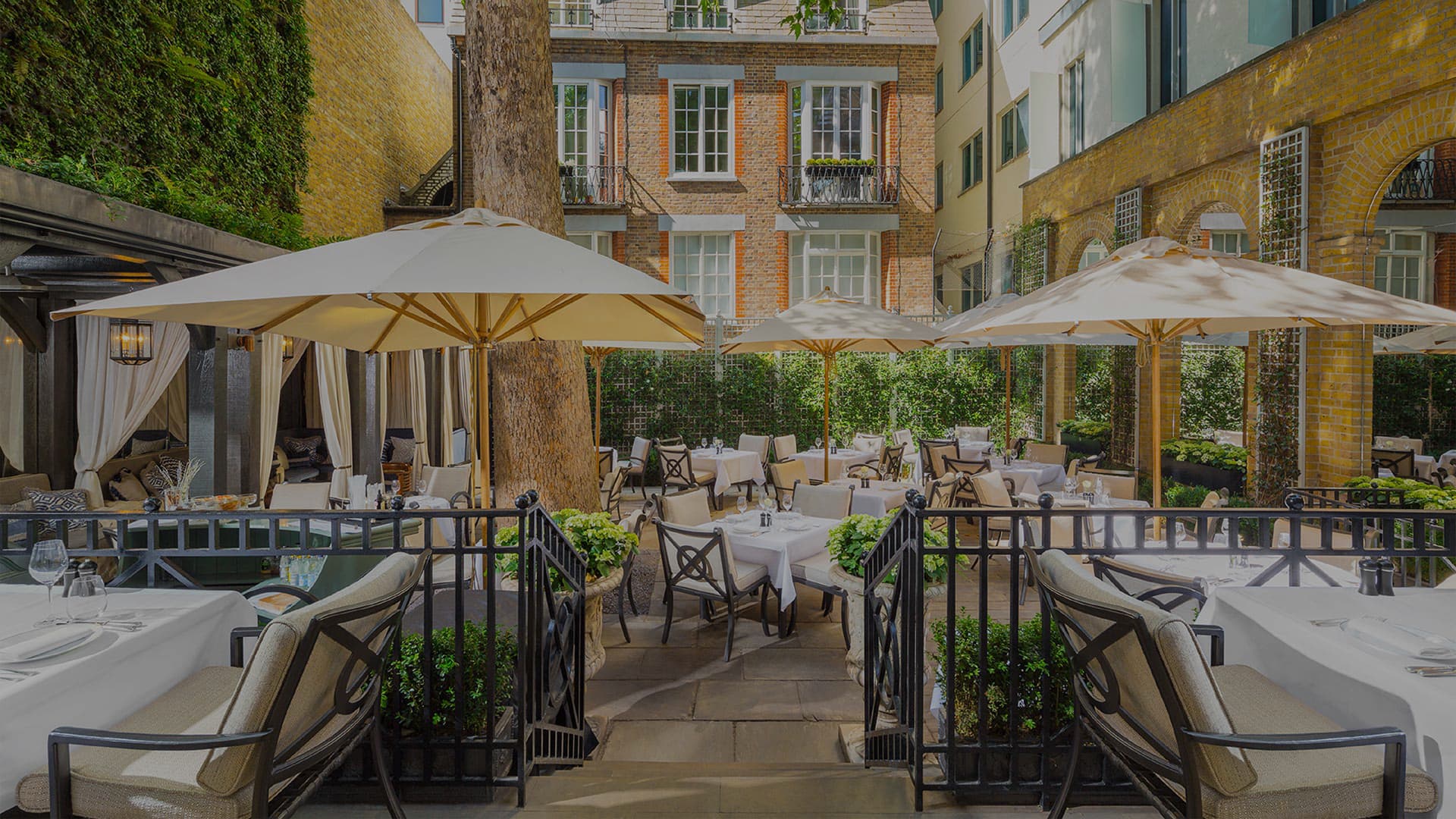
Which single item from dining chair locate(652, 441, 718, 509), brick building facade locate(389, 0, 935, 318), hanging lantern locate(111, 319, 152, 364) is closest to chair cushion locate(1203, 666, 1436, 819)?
dining chair locate(652, 441, 718, 509)

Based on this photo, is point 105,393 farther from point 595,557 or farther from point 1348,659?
point 1348,659

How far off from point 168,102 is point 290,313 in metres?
7.70

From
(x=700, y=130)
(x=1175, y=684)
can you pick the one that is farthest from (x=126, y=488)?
(x=700, y=130)

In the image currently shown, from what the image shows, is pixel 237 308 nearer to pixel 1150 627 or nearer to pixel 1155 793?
pixel 1150 627

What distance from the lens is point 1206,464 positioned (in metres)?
9.58

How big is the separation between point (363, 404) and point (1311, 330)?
1138 cm

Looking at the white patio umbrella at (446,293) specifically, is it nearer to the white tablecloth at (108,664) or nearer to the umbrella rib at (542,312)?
the umbrella rib at (542,312)

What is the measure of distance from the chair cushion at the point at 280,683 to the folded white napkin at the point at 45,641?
0.67 meters

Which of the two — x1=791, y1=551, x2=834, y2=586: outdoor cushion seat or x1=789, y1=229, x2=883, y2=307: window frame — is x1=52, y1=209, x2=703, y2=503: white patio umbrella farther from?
x1=789, y1=229, x2=883, y2=307: window frame

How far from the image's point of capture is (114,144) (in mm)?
8164

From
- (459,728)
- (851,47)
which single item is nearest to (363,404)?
(459,728)

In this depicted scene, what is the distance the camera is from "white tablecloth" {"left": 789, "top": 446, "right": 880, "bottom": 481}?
10.4m

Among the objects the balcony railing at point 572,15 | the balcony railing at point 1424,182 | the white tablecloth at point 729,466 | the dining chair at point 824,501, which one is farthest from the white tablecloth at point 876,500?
the balcony railing at point 1424,182

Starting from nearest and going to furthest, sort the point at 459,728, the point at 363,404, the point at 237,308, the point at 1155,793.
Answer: the point at 1155,793
the point at 459,728
the point at 237,308
the point at 363,404
